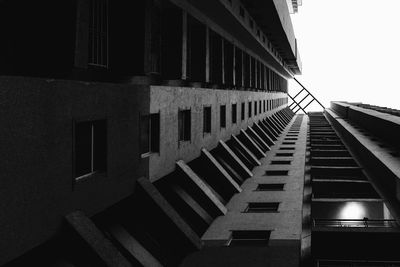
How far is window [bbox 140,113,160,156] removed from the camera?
1161 cm

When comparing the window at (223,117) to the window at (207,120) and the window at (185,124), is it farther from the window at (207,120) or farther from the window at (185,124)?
the window at (185,124)

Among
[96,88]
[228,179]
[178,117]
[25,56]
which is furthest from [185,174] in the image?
[25,56]

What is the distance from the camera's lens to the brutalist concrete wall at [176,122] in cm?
1239

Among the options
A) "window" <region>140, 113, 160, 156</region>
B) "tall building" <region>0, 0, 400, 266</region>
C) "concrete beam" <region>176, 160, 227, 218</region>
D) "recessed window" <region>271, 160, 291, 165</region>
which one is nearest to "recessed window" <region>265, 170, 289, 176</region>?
"tall building" <region>0, 0, 400, 266</region>

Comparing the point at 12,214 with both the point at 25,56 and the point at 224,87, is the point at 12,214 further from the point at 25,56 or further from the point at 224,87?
the point at 224,87

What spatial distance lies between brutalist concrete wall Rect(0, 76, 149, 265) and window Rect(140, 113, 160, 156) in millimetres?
1804

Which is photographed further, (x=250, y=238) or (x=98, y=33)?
(x=250, y=238)

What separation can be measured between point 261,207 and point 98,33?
7547 millimetres

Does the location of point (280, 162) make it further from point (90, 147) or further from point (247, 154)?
point (90, 147)

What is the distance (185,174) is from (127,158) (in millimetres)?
3650

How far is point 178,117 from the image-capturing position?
14.5 m

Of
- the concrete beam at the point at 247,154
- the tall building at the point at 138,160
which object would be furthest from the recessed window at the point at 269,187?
the concrete beam at the point at 247,154

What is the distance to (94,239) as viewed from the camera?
780 cm

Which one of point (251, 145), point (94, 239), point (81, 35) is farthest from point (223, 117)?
point (94, 239)
